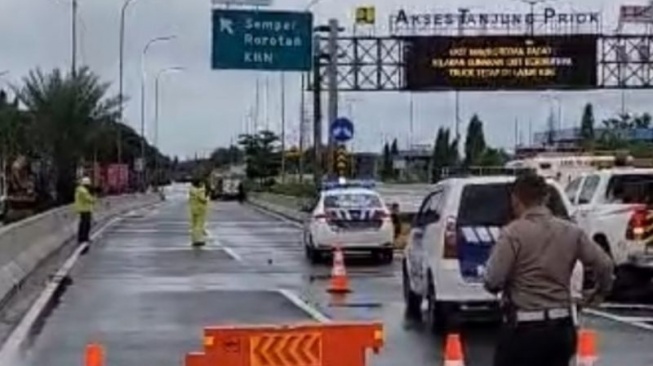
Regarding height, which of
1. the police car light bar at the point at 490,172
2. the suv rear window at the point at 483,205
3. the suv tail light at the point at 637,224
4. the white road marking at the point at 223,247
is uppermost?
the police car light bar at the point at 490,172

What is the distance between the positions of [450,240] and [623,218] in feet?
15.2

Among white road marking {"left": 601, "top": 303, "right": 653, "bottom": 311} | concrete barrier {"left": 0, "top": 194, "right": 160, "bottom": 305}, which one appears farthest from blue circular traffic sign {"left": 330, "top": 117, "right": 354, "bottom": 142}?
white road marking {"left": 601, "top": 303, "right": 653, "bottom": 311}

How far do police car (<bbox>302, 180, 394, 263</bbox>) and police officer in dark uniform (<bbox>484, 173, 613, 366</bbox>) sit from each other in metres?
22.8

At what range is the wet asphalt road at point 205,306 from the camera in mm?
16578

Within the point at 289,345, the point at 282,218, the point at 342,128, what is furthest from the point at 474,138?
the point at 289,345

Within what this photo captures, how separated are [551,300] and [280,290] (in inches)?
638

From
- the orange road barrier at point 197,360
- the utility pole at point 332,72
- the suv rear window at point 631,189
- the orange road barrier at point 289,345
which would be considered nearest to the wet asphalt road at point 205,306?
the suv rear window at point 631,189

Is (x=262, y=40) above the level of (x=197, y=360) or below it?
above

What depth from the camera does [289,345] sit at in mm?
10531

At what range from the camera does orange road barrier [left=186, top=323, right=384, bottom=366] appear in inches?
405

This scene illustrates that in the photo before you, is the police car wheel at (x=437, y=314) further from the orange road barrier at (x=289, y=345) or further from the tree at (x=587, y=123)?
the tree at (x=587, y=123)

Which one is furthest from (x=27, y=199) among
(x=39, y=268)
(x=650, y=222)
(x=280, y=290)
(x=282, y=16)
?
(x=650, y=222)

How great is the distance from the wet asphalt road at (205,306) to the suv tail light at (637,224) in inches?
93.4

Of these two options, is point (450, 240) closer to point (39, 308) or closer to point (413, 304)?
point (413, 304)
